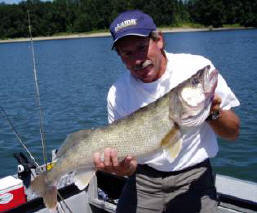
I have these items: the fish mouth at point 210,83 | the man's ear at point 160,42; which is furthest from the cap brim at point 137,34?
the fish mouth at point 210,83

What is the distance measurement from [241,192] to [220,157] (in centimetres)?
628

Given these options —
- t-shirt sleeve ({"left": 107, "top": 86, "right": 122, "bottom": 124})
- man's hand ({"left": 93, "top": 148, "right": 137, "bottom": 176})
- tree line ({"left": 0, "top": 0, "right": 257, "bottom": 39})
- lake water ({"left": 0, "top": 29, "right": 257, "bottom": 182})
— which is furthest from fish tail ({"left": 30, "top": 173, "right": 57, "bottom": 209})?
tree line ({"left": 0, "top": 0, "right": 257, "bottom": 39})

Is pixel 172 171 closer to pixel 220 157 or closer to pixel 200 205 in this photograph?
pixel 200 205

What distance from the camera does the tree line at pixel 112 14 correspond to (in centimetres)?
10275

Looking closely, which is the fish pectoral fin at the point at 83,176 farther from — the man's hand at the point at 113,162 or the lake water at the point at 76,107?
the lake water at the point at 76,107

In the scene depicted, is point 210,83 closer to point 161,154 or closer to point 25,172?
point 161,154

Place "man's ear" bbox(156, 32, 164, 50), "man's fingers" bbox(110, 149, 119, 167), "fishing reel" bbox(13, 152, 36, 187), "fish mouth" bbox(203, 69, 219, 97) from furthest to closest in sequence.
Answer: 1. "fishing reel" bbox(13, 152, 36, 187)
2. "man's ear" bbox(156, 32, 164, 50)
3. "man's fingers" bbox(110, 149, 119, 167)
4. "fish mouth" bbox(203, 69, 219, 97)

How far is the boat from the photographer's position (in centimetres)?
442

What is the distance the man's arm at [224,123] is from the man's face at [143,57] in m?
0.57

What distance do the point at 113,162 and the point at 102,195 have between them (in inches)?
76.9

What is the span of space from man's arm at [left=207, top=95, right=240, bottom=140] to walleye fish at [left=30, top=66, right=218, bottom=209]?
111 mm

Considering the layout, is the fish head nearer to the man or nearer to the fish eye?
the fish eye

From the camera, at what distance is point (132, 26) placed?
339cm

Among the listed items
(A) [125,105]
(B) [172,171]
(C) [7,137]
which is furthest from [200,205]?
(C) [7,137]
